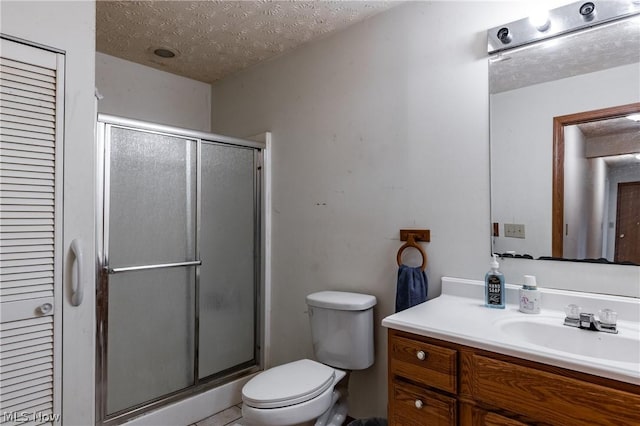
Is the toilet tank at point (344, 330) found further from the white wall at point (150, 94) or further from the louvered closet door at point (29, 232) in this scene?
the white wall at point (150, 94)

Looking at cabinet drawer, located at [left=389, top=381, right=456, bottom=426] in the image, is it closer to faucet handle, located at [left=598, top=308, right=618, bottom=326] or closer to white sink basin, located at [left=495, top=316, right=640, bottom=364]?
white sink basin, located at [left=495, top=316, right=640, bottom=364]

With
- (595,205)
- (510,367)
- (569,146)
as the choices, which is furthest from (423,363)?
(569,146)

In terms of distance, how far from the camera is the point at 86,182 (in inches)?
57.5

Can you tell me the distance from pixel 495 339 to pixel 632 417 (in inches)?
12.9

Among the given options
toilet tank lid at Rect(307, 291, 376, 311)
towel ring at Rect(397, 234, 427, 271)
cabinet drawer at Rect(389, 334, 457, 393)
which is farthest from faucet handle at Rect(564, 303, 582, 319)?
toilet tank lid at Rect(307, 291, 376, 311)

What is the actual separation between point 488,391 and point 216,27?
2.23m

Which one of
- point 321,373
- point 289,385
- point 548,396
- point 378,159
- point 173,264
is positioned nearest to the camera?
point 548,396

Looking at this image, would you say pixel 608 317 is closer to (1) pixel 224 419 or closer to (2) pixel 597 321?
(2) pixel 597 321

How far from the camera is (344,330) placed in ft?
5.97

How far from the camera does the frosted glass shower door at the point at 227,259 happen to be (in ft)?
7.25

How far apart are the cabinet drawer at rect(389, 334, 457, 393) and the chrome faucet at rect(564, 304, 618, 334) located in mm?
460

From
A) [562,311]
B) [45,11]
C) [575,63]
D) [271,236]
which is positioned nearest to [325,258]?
[271,236]

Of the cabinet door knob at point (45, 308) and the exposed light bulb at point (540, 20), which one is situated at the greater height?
the exposed light bulb at point (540, 20)

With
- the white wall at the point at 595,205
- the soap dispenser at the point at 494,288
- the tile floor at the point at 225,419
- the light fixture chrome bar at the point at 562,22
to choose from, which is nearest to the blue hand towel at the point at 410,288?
the soap dispenser at the point at 494,288
